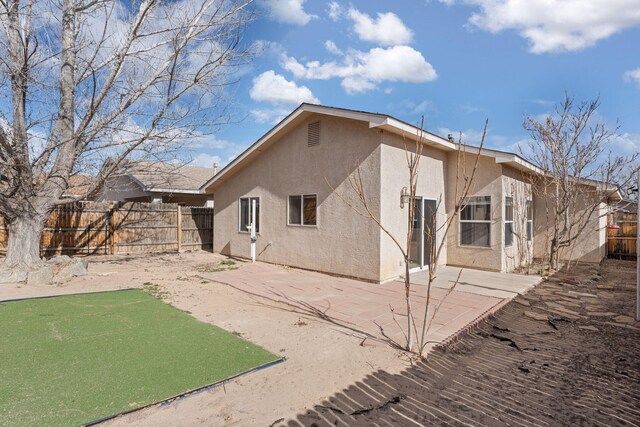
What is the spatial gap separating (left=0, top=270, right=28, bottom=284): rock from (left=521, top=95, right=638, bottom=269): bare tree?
46.3 ft

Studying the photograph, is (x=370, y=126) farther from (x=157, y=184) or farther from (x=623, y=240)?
(x=623, y=240)

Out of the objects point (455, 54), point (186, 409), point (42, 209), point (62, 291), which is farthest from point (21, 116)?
point (455, 54)

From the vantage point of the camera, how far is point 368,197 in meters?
8.58

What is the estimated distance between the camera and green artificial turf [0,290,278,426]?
9.96ft

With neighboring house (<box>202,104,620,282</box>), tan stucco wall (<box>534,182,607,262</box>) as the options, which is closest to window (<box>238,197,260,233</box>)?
neighboring house (<box>202,104,620,282</box>)

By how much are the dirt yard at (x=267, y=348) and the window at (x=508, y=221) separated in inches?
277

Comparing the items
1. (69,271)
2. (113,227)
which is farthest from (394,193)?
(113,227)

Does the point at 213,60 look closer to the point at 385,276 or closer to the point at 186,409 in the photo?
the point at 385,276

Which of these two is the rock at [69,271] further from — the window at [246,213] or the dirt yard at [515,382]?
the dirt yard at [515,382]

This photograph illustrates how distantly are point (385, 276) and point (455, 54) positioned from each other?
8.77 m

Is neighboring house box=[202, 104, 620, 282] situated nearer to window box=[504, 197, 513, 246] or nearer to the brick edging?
window box=[504, 197, 513, 246]

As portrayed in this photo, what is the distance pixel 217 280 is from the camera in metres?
8.94

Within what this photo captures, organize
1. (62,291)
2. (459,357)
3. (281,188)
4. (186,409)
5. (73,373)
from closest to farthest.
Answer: (186,409), (73,373), (459,357), (62,291), (281,188)

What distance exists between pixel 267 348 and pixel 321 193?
5.85 metres
